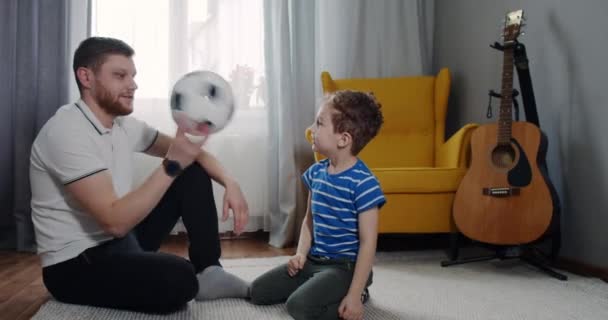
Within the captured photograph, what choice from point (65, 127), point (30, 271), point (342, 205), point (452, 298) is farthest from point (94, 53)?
point (452, 298)

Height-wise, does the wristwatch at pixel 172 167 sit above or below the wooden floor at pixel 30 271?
above

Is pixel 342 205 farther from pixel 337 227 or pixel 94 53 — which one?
pixel 94 53

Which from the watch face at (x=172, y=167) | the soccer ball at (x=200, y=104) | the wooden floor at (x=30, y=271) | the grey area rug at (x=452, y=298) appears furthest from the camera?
the wooden floor at (x=30, y=271)

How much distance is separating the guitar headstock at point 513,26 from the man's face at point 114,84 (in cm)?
158

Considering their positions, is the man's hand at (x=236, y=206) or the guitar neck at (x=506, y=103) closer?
the man's hand at (x=236, y=206)

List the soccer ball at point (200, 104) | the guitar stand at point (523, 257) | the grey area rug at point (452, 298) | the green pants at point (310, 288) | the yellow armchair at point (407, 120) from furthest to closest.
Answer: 1. the yellow armchair at point (407, 120)
2. the guitar stand at point (523, 257)
3. the grey area rug at point (452, 298)
4. the green pants at point (310, 288)
5. the soccer ball at point (200, 104)

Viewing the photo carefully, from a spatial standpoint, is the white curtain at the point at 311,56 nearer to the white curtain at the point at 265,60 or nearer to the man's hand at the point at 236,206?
the white curtain at the point at 265,60

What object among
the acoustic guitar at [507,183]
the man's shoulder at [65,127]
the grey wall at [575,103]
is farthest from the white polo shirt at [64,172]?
the grey wall at [575,103]

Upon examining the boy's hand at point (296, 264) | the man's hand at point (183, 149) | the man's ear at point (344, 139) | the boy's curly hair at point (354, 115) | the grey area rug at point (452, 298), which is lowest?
the grey area rug at point (452, 298)

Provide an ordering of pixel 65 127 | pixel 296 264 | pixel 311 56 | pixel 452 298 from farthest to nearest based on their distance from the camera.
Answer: pixel 311 56
pixel 452 298
pixel 296 264
pixel 65 127

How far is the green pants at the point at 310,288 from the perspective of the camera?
138 cm

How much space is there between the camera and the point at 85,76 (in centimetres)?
145

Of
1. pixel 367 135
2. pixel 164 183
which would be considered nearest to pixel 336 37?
pixel 367 135

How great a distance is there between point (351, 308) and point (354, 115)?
1.65 ft
